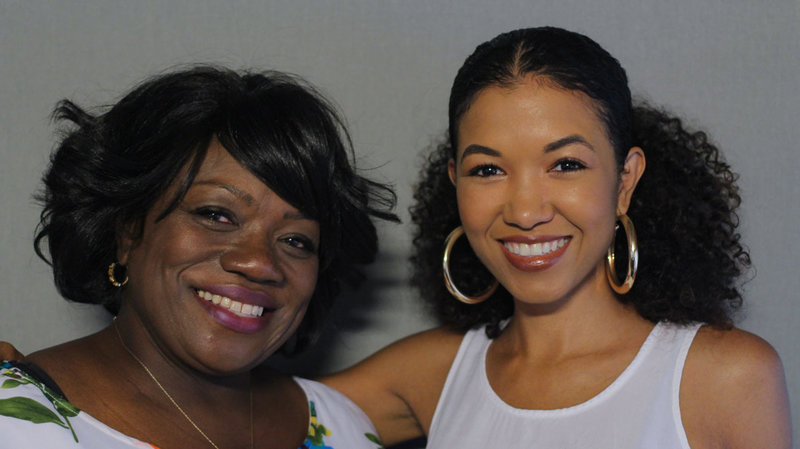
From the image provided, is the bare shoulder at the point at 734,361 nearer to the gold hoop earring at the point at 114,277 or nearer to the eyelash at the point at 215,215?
the eyelash at the point at 215,215

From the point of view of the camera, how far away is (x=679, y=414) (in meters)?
1.63

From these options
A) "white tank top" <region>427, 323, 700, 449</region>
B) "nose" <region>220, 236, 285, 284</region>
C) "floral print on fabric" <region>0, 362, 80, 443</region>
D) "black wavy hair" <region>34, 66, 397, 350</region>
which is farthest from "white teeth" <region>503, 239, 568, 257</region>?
"floral print on fabric" <region>0, 362, 80, 443</region>

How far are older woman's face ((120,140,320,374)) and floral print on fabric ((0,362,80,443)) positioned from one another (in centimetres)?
23

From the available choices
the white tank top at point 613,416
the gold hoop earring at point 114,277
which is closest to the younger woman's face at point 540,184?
the white tank top at point 613,416

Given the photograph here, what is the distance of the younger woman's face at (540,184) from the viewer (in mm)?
1662

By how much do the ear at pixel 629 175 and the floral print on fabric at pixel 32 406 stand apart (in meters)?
1.15

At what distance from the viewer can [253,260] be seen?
167cm

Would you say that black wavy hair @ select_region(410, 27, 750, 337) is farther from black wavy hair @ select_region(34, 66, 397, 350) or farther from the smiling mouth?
the smiling mouth

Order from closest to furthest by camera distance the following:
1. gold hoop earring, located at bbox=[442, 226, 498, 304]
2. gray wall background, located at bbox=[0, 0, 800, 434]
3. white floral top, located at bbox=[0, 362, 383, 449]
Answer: white floral top, located at bbox=[0, 362, 383, 449]
gold hoop earring, located at bbox=[442, 226, 498, 304]
gray wall background, located at bbox=[0, 0, 800, 434]

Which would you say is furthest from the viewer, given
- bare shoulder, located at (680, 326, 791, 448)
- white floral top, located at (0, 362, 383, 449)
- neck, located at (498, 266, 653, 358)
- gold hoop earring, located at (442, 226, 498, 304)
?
gold hoop earring, located at (442, 226, 498, 304)

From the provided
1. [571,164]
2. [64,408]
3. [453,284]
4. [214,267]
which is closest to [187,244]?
[214,267]

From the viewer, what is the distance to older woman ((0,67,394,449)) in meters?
1.66

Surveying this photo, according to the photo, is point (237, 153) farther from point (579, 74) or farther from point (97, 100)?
point (97, 100)

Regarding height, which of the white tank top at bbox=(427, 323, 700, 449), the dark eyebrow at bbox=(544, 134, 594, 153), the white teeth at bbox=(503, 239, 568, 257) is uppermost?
the dark eyebrow at bbox=(544, 134, 594, 153)
